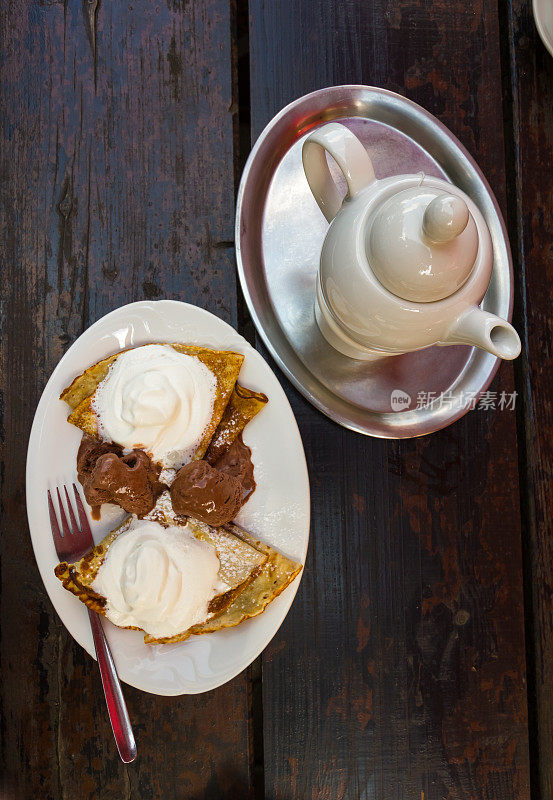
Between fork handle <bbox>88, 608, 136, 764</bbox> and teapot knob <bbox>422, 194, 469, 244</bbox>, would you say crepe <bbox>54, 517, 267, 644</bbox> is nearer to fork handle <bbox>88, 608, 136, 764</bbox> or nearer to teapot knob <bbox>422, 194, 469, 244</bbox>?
fork handle <bbox>88, 608, 136, 764</bbox>

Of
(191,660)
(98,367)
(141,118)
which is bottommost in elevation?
(191,660)

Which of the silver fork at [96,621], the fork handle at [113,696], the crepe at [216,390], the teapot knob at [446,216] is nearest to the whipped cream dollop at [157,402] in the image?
the crepe at [216,390]

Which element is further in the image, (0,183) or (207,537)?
(0,183)

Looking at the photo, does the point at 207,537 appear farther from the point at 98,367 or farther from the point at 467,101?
the point at 467,101

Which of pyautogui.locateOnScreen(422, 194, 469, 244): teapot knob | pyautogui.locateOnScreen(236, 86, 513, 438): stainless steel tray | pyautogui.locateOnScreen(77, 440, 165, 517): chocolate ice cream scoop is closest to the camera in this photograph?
pyautogui.locateOnScreen(422, 194, 469, 244): teapot knob

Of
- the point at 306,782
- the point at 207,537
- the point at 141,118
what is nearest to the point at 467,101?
the point at 141,118

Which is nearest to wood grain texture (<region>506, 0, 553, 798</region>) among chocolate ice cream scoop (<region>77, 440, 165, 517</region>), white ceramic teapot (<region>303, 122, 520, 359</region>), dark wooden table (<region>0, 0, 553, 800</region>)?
dark wooden table (<region>0, 0, 553, 800</region>)

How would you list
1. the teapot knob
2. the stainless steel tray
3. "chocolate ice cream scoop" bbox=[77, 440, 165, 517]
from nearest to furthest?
the teapot knob, "chocolate ice cream scoop" bbox=[77, 440, 165, 517], the stainless steel tray
